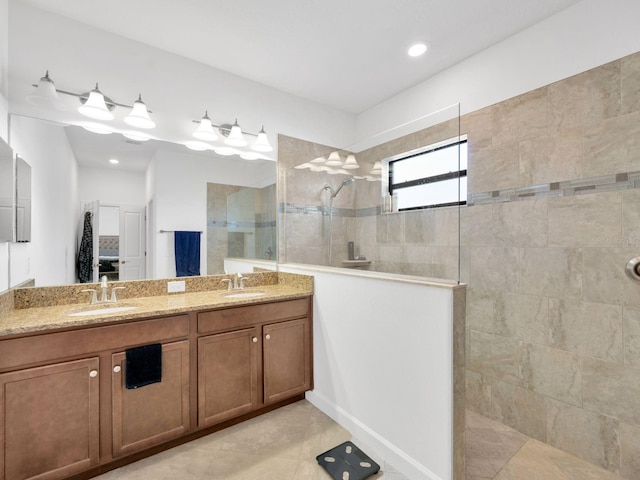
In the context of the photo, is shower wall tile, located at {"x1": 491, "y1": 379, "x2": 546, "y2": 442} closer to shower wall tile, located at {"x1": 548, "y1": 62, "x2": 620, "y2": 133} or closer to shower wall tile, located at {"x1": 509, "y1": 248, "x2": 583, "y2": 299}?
shower wall tile, located at {"x1": 509, "y1": 248, "x2": 583, "y2": 299}

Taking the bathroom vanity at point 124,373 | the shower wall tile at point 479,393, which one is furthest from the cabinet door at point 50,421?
the shower wall tile at point 479,393

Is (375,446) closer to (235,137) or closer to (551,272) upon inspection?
(551,272)

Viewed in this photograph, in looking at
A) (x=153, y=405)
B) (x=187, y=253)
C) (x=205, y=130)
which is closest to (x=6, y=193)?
(x=187, y=253)

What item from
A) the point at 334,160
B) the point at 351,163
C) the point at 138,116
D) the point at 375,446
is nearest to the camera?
the point at 375,446

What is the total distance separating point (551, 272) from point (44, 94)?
340 centimetres

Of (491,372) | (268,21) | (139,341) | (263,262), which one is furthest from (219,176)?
(491,372)

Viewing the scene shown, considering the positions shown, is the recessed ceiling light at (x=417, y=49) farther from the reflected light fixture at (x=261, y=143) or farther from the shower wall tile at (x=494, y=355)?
the shower wall tile at (x=494, y=355)

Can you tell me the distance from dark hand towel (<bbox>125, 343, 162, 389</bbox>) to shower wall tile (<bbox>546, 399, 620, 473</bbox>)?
2.46 m

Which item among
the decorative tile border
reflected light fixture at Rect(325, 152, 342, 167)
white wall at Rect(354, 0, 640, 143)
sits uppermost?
white wall at Rect(354, 0, 640, 143)

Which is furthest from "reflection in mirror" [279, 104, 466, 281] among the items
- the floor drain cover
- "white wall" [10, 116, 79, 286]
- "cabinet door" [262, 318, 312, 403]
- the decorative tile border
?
"white wall" [10, 116, 79, 286]

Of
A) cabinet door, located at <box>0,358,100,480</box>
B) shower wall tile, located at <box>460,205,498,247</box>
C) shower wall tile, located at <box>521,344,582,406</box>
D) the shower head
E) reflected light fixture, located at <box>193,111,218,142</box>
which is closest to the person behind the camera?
cabinet door, located at <box>0,358,100,480</box>

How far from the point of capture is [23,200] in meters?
1.78

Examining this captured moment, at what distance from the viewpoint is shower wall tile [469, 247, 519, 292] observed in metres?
2.20

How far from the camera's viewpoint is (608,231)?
1.77m
